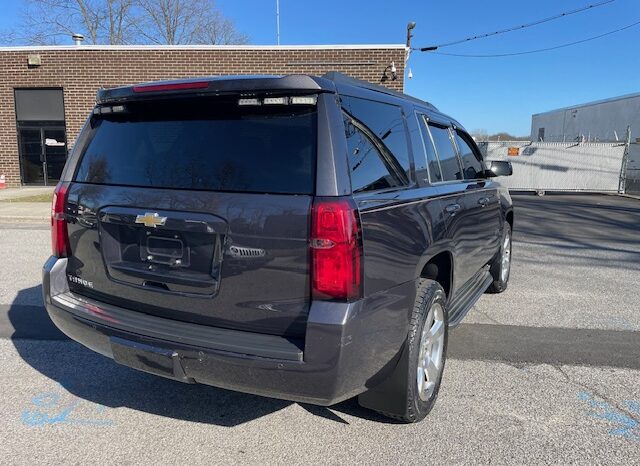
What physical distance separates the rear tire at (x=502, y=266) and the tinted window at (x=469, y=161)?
0.90 m

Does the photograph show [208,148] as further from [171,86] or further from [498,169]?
[498,169]

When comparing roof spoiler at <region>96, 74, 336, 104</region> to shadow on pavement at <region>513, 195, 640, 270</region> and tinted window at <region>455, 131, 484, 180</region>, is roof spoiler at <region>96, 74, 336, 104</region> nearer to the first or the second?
tinted window at <region>455, 131, 484, 180</region>

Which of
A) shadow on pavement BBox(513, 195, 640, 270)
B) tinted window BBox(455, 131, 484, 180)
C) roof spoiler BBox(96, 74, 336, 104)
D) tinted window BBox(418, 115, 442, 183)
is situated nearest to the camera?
roof spoiler BBox(96, 74, 336, 104)

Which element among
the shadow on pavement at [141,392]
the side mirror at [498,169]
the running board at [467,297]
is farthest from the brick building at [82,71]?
the shadow on pavement at [141,392]

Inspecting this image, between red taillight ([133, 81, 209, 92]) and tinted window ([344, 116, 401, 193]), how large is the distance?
760 millimetres

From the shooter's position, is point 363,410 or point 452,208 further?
point 452,208

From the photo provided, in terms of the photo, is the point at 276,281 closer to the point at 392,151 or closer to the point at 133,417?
the point at 392,151

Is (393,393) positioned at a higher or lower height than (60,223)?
lower

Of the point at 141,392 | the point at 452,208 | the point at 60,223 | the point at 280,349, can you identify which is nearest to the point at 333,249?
the point at 280,349

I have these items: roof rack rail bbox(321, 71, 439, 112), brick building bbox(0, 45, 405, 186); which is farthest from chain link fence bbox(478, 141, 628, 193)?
roof rack rail bbox(321, 71, 439, 112)

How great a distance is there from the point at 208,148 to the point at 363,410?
1.88 m

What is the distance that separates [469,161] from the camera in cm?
459

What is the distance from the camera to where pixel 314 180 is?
2.19m

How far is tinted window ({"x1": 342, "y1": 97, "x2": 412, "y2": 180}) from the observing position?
254 centimetres
